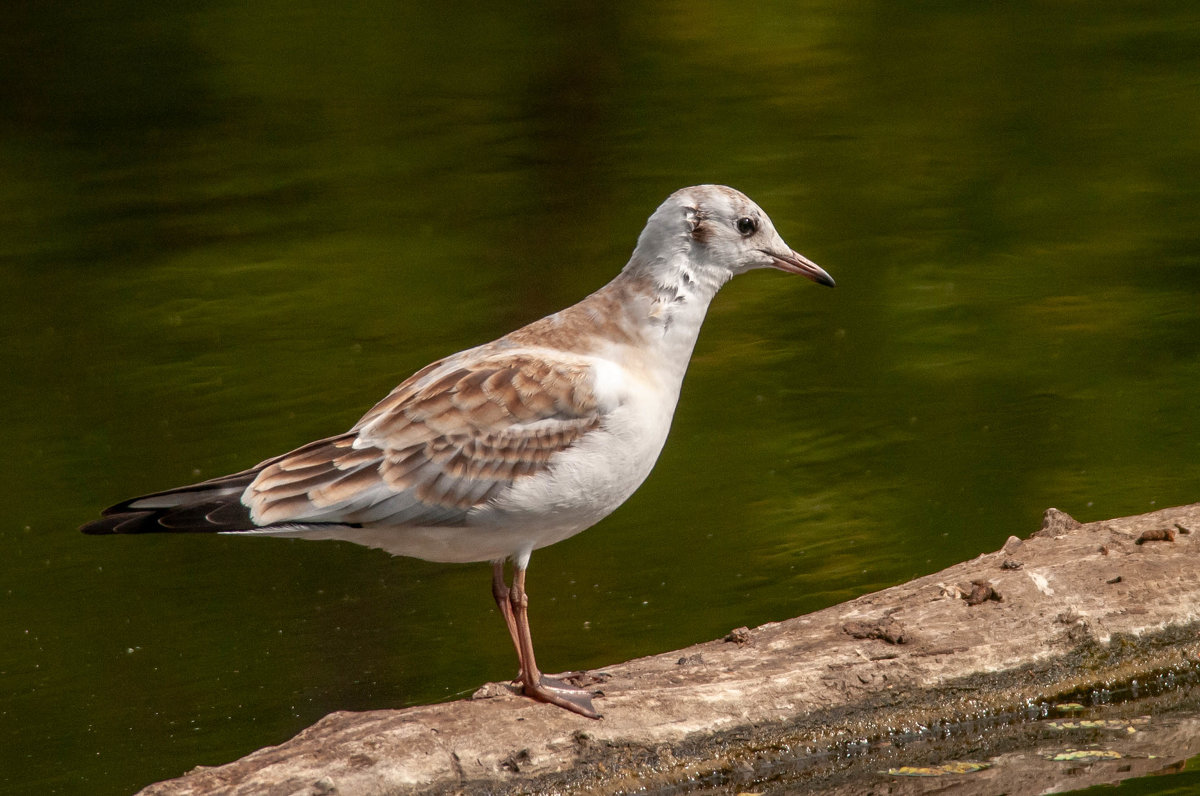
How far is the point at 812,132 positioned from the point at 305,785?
29.7ft

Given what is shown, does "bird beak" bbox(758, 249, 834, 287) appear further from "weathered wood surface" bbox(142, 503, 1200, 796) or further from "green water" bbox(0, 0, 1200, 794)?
"green water" bbox(0, 0, 1200, 794)

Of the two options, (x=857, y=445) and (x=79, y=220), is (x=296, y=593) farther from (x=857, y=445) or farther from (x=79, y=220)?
(x=79, y=220)

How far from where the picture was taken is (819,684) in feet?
15.6

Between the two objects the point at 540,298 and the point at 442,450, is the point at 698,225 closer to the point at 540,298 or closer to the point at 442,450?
the point at 442,450

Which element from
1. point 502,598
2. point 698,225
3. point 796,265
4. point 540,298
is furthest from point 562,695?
point 540,298

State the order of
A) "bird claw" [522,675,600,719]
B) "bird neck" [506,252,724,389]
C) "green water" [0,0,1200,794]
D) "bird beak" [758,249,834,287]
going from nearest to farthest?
"bird claw" [522,675,600,719]
"bird neck" [506,252,724,389]
"bird beak" [758,249,834,287]
"green water" [0,0,1200,794]

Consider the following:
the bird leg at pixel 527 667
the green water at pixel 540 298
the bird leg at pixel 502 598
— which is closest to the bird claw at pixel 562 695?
the bird leg at pixel 527 667

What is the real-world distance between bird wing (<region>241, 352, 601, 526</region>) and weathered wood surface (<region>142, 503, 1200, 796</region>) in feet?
1.88

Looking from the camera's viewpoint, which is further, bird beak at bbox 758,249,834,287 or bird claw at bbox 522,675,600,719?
bird beak at bbox 758,249,834,287

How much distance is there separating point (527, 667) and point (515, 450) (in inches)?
24.6

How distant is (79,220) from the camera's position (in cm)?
1181

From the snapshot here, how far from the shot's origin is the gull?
464 cm

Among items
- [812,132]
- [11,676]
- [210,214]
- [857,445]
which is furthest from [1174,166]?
[11,676]

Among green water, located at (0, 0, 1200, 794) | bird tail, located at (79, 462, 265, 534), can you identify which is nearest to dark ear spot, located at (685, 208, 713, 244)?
bird tail, located at (79, 462, 265, 534)
